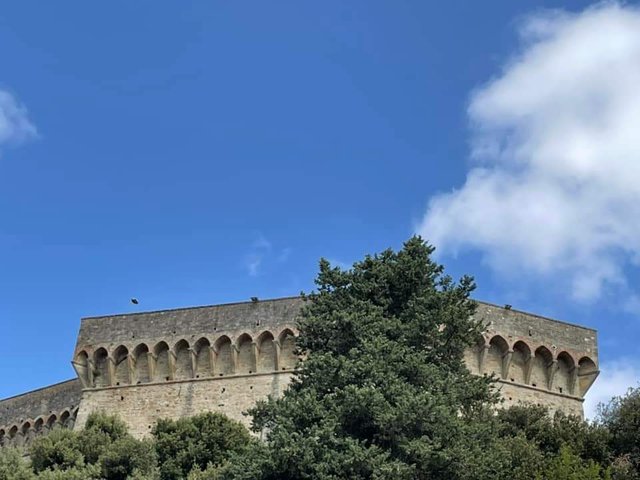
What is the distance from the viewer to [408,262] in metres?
19.0

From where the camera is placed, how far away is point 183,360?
29281mm

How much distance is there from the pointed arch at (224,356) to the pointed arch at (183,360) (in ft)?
3.12

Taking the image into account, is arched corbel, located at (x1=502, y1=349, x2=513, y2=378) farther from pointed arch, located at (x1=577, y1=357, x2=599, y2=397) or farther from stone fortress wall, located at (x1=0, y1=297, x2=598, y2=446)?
pointed arch, located at (x1=577, y1=357, x2=599, y2=397)

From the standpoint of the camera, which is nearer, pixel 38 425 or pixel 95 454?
pixel 95 454

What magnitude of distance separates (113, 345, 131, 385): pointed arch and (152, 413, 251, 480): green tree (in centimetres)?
365

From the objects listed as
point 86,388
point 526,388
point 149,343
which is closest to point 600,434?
point 526,388

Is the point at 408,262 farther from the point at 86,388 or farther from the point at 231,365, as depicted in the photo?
the point at 86,388

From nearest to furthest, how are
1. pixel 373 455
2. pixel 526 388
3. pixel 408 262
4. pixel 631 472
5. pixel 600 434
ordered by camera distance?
pixel 373 455 < pixel 408 262 < pixel 631 472 < pixel 600 434 < pixel 526 388

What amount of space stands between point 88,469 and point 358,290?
9.64 metres

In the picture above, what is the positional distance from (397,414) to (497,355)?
13179 millimetres

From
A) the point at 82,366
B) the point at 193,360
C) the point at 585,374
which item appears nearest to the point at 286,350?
the point at 193,360

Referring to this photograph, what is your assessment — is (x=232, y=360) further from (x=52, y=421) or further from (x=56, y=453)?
(x=52, y=421)

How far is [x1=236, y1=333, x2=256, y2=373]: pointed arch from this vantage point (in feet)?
93.5

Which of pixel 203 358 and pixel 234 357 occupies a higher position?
pixel 203 358
